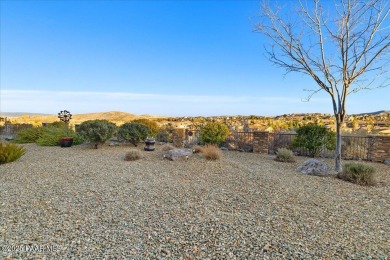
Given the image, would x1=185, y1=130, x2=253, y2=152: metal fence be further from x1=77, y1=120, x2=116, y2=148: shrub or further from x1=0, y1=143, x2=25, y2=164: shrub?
x1=0, y1=143, x2=25, y2=164: shrub

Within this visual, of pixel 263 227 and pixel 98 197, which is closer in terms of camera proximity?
pixel 263 227

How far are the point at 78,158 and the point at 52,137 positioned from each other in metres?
5.26

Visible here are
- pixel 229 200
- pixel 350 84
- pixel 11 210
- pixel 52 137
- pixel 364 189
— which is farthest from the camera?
pixel 52 137

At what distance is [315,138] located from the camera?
40.8ft

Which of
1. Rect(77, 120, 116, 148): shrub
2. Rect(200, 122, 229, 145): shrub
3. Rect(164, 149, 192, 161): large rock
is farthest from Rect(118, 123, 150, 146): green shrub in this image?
Rect(164, 149, 192, 161): large rock

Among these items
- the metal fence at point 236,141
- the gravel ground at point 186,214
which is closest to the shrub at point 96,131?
the gravel ground at point 186,214

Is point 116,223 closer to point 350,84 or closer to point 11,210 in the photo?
point 11,210

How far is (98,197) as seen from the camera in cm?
579

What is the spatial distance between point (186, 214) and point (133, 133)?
904cm

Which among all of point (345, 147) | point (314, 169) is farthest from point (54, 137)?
point (345, 147)

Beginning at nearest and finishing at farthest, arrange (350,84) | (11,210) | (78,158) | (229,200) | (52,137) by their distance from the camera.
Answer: (11,210)
(229,200)
(350,84)
(78,158)
(52,137)

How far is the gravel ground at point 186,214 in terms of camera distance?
11.7 feet

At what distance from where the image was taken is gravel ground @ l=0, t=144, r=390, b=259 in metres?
3.56

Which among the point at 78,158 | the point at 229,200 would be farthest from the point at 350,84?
the point at 78,158
